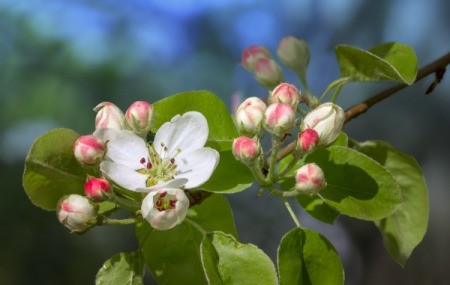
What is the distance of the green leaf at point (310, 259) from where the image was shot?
2.46 ft

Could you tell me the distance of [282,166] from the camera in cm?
92

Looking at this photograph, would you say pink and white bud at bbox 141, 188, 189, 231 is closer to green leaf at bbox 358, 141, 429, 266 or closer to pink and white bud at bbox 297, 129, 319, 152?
pink and white bud at bbox 297, 129, 319, 152

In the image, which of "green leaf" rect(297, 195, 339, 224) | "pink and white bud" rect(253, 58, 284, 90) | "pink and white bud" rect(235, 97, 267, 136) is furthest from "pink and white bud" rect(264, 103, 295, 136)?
"pink and white bud" rect(253, 58, 284, 90)

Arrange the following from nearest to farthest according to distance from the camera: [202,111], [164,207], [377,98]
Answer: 1. [164,207]
2. [202,111]
3. [377,98]

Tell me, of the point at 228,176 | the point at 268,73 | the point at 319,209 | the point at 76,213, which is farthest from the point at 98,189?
the point at 268,73

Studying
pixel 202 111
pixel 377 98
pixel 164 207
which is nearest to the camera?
pixel 164 207

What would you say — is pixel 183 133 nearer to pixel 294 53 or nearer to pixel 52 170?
pixel 52 170

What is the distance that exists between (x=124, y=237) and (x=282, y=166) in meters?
2.93

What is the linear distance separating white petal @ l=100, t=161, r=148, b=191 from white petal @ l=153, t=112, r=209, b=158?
0.05 m

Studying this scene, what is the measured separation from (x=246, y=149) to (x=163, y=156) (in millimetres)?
110

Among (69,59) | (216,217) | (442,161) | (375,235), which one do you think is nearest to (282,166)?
(216,217)

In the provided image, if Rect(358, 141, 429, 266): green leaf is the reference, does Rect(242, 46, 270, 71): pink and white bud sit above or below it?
above

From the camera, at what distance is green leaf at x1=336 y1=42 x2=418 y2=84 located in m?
0.85

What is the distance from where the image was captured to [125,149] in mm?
769
